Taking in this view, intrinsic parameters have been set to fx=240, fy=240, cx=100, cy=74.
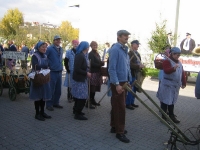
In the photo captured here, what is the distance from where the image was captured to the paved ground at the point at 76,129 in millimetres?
4398

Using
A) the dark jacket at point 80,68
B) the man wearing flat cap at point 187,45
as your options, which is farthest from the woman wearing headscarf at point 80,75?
the man wearing flat cap at point 187,45

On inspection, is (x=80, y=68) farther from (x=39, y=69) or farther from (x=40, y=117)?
(x=40, y=117)

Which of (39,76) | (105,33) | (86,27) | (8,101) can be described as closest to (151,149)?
(39,76)

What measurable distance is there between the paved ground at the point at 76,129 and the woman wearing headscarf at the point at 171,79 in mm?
639

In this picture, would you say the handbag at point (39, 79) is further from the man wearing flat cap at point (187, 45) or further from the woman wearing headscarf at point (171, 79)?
the man wearing flat cap at point (187, 45)

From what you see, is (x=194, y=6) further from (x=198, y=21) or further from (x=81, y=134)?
(x=81, y=134)

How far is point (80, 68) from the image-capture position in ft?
18.3

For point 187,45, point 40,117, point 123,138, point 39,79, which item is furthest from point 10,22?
point 123,138

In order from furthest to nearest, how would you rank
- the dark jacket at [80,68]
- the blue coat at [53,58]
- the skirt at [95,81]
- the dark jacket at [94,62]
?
1. the skirt at [95,81]
2. the dark jacket at [94,62]
3. the blue coat at [53,58]
4. the dark jacket at [80,68]

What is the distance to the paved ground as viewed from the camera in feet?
14.4

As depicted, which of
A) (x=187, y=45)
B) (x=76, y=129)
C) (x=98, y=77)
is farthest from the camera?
(x=187, y=45)

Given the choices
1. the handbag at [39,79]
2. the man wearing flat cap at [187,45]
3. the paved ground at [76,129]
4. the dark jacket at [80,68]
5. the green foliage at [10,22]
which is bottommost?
the paved ground at [76,129]

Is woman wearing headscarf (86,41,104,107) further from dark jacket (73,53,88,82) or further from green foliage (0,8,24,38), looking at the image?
green foliage (0,8,24,38)

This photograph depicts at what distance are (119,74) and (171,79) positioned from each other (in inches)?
66.6
